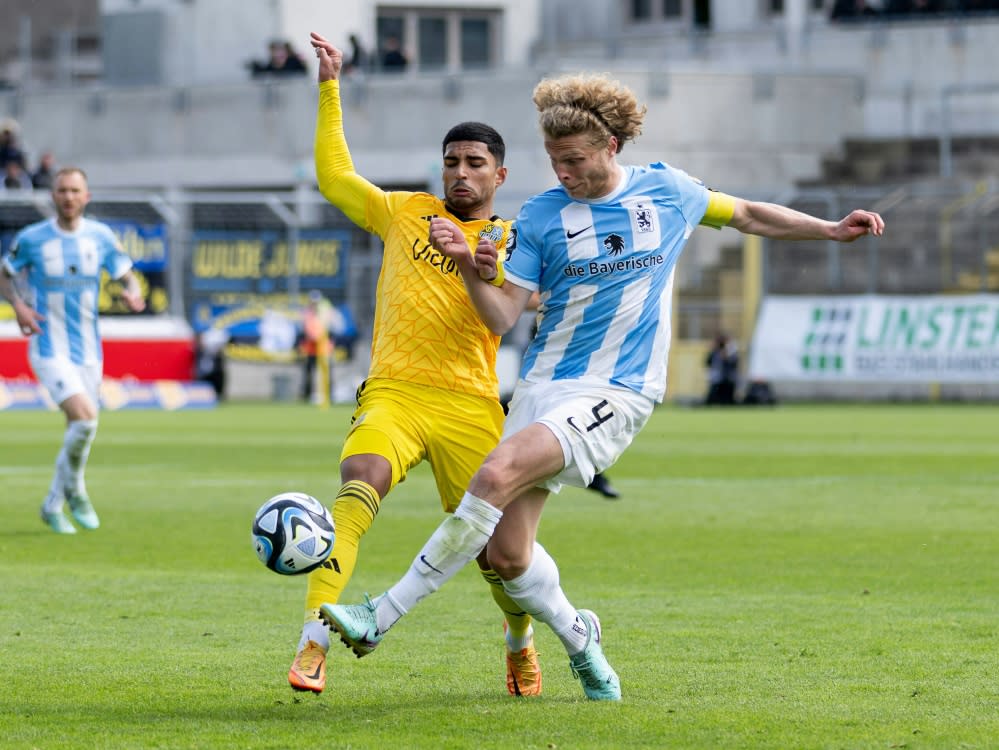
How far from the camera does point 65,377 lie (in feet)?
42.1

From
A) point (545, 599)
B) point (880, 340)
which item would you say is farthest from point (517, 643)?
point (880, 340)

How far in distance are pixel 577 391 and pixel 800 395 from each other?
2842 cm

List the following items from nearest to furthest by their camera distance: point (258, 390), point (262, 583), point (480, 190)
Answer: point (480, 190) → point (262, 583) → point (258, 390)

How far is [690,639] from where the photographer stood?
787 centimetres

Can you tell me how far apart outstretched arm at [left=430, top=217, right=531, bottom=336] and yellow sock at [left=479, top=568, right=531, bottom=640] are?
0.86 metres

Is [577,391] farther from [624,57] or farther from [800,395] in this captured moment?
[624,57]

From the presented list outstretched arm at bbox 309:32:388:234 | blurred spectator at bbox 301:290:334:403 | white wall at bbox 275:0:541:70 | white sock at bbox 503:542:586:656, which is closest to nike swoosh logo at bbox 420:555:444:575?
white sock at bbox 503:542:586:656

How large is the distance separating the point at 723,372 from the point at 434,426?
2590 cm

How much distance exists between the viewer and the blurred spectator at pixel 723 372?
107 ft

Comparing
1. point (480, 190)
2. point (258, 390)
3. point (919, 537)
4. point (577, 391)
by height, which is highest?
point (480, 190)

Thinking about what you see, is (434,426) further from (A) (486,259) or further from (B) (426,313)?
(A) (486,259)

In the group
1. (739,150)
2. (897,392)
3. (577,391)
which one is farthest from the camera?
(739,150)

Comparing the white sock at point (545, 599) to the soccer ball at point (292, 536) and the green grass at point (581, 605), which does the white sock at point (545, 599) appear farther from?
the soccer ball at point (292, 536)

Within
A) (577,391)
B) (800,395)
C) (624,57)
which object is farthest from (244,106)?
(577,391)
